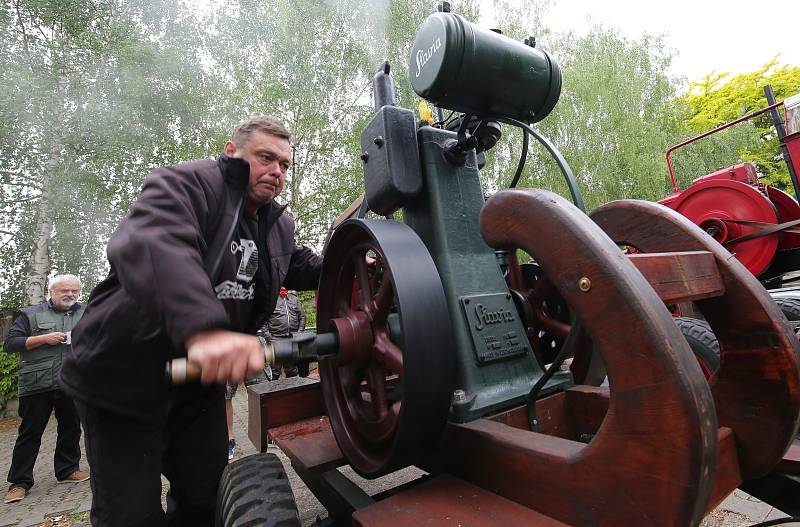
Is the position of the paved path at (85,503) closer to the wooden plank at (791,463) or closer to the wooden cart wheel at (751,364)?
the wooden plank at (791,463)

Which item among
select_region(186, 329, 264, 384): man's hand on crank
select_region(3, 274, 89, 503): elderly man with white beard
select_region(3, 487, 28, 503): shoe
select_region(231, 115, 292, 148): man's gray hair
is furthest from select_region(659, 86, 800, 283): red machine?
select_region(3, 487, 28, 503): shoe

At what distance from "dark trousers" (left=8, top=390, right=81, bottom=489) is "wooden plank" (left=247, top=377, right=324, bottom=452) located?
3.37 metres

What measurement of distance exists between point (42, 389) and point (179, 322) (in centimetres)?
426

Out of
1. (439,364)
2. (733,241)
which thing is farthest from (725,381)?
(733,241)

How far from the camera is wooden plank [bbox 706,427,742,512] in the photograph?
100cm

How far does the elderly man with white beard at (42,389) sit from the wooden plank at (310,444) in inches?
126

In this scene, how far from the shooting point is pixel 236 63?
1288cm

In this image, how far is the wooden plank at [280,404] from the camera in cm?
174

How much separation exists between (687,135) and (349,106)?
12639 mm

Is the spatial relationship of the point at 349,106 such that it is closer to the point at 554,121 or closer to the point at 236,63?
the point at 236,63

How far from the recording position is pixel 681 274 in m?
0.99

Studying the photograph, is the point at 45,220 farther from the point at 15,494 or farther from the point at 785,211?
the point at 785,211

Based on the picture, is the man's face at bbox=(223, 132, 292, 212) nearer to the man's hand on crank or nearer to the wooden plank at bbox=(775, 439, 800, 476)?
the man's hand on crank

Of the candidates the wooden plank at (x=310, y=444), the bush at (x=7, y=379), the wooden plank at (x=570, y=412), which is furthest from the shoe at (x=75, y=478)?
the bush at (x=7, y=379)
